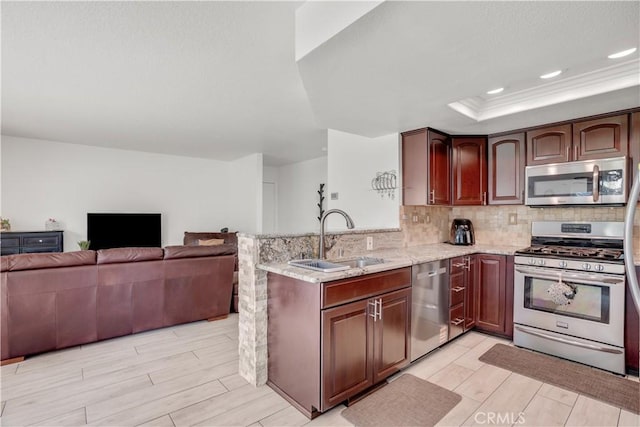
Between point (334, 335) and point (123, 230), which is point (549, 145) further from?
point (123, 230)

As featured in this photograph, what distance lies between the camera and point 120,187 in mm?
6082

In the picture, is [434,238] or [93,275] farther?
[434,238]

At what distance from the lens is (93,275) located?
3.02 m

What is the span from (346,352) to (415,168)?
7.29 feet

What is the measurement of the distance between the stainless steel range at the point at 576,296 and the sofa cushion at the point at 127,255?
3.68 meters

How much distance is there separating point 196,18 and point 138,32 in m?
0.46

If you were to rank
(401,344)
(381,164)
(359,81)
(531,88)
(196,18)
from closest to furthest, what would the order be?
(196,18), (359,81), (401,344), (531,88), (381,164)

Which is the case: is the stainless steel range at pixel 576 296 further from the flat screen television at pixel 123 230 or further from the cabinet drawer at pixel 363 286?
the flat screen television at pixel 123 230

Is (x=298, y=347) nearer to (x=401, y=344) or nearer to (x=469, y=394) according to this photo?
(x=401, y=344)

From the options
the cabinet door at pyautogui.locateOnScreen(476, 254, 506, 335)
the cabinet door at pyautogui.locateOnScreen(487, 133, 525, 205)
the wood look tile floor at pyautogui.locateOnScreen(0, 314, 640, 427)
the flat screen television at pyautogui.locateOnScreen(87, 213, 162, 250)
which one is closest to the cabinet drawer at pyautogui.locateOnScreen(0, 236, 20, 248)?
the flat screen television at pyautogui.locateOnScreen(87, 213, 162, 250)

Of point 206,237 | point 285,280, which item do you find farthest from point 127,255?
point 206,237

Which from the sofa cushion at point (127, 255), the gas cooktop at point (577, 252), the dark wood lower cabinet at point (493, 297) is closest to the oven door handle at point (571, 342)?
the dark wood lower cabinet at point (493, 297)

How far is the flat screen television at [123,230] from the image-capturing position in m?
5.67

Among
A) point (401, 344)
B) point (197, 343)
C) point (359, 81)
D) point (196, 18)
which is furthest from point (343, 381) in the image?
point (196, 18)
